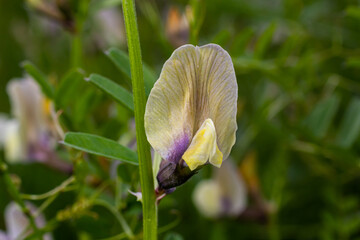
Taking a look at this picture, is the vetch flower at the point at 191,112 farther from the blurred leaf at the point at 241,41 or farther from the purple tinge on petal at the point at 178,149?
the blurred leaf at the point at 241,41

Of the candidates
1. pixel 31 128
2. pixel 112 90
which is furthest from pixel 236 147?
pixel 112 90

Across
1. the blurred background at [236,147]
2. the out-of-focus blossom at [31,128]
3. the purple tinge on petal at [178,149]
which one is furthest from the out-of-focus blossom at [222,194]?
the purple tinge on petal at [178,149]

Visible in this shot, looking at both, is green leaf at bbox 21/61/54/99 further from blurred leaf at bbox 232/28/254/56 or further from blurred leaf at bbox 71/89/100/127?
blurred leaf at bbox 232/28/254/56

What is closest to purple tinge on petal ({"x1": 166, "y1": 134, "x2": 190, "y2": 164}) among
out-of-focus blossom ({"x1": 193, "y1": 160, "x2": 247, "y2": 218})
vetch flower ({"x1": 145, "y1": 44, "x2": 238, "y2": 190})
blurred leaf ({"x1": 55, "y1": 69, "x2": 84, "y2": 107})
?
vetch flower ({"x1": 145, "y1": 44, "x2": 238, "y2": 190})

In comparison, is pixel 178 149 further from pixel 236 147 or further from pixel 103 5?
pixel 236 147

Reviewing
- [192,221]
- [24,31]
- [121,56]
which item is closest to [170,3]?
[24,31]

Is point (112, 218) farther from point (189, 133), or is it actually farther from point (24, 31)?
point (24, 31)
